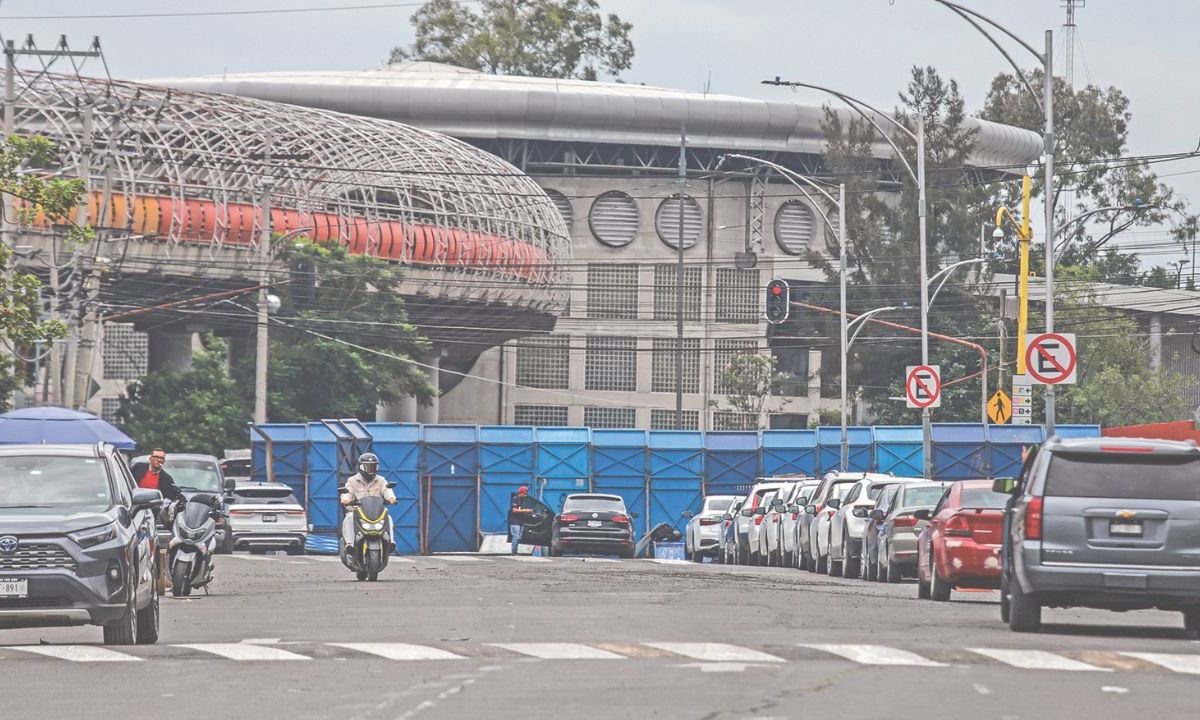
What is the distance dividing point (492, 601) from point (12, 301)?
13.7m

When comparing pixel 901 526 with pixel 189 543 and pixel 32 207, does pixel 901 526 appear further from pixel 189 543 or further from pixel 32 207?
pixel 32 207

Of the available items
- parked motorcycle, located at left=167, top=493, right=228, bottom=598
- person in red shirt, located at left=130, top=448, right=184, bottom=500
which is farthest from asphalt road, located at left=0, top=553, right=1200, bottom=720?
person in red shirt, located at left=130, top=448, right=184, bottom=500

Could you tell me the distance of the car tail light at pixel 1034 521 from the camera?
17547mm

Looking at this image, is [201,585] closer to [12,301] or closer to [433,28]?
[12,301]

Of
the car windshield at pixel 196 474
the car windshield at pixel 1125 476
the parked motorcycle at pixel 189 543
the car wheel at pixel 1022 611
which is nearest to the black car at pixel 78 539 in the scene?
the parked motorcycle at pixel 189 543

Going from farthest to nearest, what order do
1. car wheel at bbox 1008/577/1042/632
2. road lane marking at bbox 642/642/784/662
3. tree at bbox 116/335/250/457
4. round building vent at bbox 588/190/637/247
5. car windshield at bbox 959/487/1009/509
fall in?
round building vent at bbox 588/190/637/247 < tree at bbox 116/335/250/457 < car windshield at bbox 959/487/1009/509 < car wheel at bbox 1008/577/1042/632 < road lane marking at bbox 642/642/784/662

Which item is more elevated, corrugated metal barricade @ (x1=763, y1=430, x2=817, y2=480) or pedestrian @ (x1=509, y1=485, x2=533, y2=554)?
corrugated metal barricade @ (x1=763, y1=430, x2=817, y2=480)

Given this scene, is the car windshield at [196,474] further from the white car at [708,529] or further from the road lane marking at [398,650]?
Answer: the road lane marking at [398,650]

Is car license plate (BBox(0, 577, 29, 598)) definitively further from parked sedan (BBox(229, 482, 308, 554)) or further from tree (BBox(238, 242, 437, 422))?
tree (BBox(238, 242, 437, 422))

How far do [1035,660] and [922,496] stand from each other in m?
13.9

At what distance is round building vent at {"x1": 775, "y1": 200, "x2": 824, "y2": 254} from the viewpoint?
10162cm

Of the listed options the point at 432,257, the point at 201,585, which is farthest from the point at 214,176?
the point at 201,585

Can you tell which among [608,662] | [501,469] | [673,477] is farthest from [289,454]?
[608,662]

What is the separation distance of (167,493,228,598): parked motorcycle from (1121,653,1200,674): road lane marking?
1288 cm
